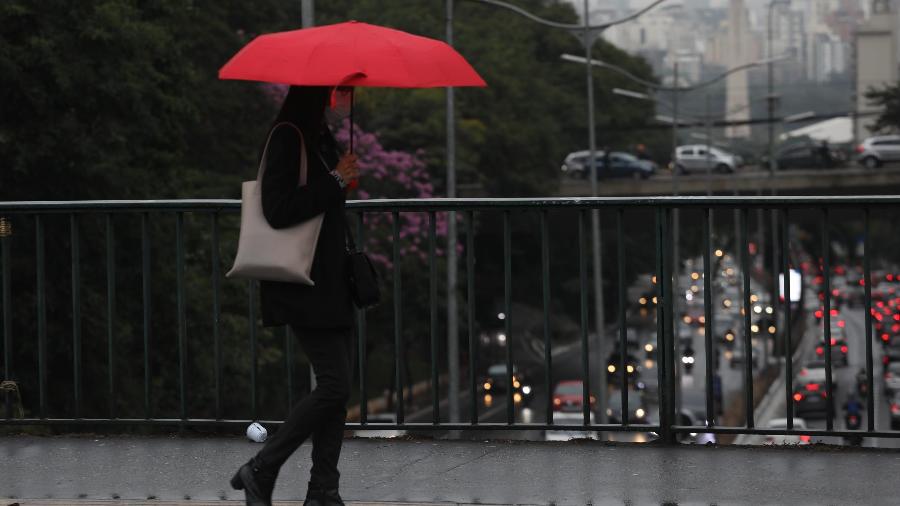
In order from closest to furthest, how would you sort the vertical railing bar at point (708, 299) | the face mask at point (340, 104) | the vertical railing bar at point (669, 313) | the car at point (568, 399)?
the face mask at point (340, 104)
the vertical railing bar at point (708, 299)
the vertical railing bar at point (669, 313)
the car at point (568, 399)

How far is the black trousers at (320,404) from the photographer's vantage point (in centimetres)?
593

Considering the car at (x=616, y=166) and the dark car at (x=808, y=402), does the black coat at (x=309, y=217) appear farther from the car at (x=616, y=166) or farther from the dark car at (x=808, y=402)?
the car at (x=616, y=166)

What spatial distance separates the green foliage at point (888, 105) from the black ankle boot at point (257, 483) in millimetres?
78031

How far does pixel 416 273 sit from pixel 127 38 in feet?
56.4

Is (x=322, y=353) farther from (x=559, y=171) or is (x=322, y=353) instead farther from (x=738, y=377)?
(x=738, y=377)

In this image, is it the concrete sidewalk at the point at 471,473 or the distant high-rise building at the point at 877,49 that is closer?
the concrete sidewalk at the point at 471,473

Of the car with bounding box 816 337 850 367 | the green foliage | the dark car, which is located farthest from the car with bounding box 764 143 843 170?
the dark car

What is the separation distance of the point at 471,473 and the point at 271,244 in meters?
1.73

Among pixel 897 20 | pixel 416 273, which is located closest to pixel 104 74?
pixel 416 273

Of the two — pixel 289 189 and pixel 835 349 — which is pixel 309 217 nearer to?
pixel 289 189

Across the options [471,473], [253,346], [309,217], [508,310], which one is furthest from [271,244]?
[508,310]

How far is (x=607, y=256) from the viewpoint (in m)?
68.2

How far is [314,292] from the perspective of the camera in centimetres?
587

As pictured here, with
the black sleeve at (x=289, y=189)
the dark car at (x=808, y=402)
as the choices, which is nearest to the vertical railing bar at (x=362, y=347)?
the black sleeve at (x=289, y=189)
